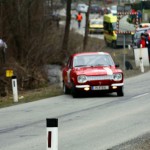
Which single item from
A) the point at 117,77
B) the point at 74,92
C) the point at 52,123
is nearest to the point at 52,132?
the point at 52,123

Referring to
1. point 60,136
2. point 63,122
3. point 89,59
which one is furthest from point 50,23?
point 60,136

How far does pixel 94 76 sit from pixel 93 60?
124 centimetres

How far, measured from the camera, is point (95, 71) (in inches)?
824

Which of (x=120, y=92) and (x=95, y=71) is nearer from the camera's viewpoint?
(x=95, y=71)

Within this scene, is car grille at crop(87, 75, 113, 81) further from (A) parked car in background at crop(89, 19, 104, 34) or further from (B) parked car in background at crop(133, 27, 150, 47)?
(A) parked car in background at crop(89, 19, 104, 34)

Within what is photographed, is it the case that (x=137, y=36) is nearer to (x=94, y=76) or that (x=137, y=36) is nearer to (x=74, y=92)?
(x=74, y=92)

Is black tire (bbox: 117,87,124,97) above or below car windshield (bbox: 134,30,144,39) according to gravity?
above

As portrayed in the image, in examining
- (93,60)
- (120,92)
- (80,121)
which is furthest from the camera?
(93,60)

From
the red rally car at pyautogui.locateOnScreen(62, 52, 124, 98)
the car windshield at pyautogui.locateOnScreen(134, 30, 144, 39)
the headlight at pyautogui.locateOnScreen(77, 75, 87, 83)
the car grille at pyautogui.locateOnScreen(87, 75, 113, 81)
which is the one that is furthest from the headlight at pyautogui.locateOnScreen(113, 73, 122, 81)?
the car windshield at pyautogui.locateOnScreen(134, 30, 144, 39)

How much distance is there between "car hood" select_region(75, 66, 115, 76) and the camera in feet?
68.4

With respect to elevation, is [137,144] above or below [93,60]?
above

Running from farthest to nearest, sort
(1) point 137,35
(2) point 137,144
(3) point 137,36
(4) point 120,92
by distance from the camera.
→ (1) point 137,35, (3) point 137,36, (4) point 120,92, (2) point 137,144

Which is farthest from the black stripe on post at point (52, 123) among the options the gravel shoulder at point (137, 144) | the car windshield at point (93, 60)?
the car windshield at point (93, 60)

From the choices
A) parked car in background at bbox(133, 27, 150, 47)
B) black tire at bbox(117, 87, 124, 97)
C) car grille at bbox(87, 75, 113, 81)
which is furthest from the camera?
parked car in background at bbox(133, 27, 150, 47)
